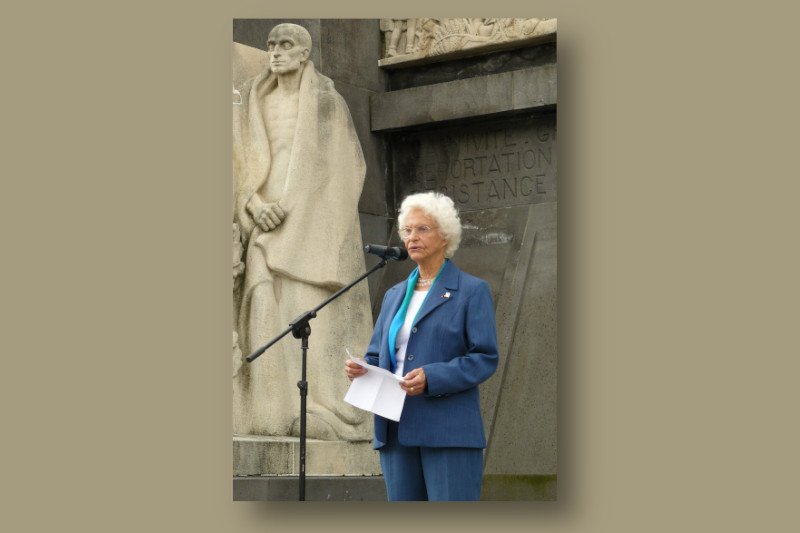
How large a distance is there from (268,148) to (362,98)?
0.51m

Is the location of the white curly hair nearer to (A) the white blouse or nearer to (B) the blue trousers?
(A) the white blouse

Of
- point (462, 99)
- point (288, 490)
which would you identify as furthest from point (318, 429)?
point (462, 99)

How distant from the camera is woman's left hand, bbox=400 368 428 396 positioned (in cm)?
518

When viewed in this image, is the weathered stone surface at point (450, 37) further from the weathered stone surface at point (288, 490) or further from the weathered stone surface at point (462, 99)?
the weathered stone surface at point (288, 490)

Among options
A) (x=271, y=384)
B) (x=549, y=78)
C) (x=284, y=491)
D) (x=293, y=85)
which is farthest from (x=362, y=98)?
(x=284, y=491)

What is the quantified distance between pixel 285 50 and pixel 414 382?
183 centimetres

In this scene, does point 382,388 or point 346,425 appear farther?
point 346,425

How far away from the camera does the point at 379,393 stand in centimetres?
525

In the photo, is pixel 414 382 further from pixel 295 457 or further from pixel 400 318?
pixel 295 457

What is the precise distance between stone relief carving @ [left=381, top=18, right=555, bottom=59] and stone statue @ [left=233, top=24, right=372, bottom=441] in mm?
383

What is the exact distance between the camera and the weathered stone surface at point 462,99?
20.0 feet

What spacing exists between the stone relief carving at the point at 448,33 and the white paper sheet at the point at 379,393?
1.72 meters

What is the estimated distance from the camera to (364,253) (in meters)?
6.33

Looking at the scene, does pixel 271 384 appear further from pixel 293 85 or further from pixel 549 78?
pixel 549 78
